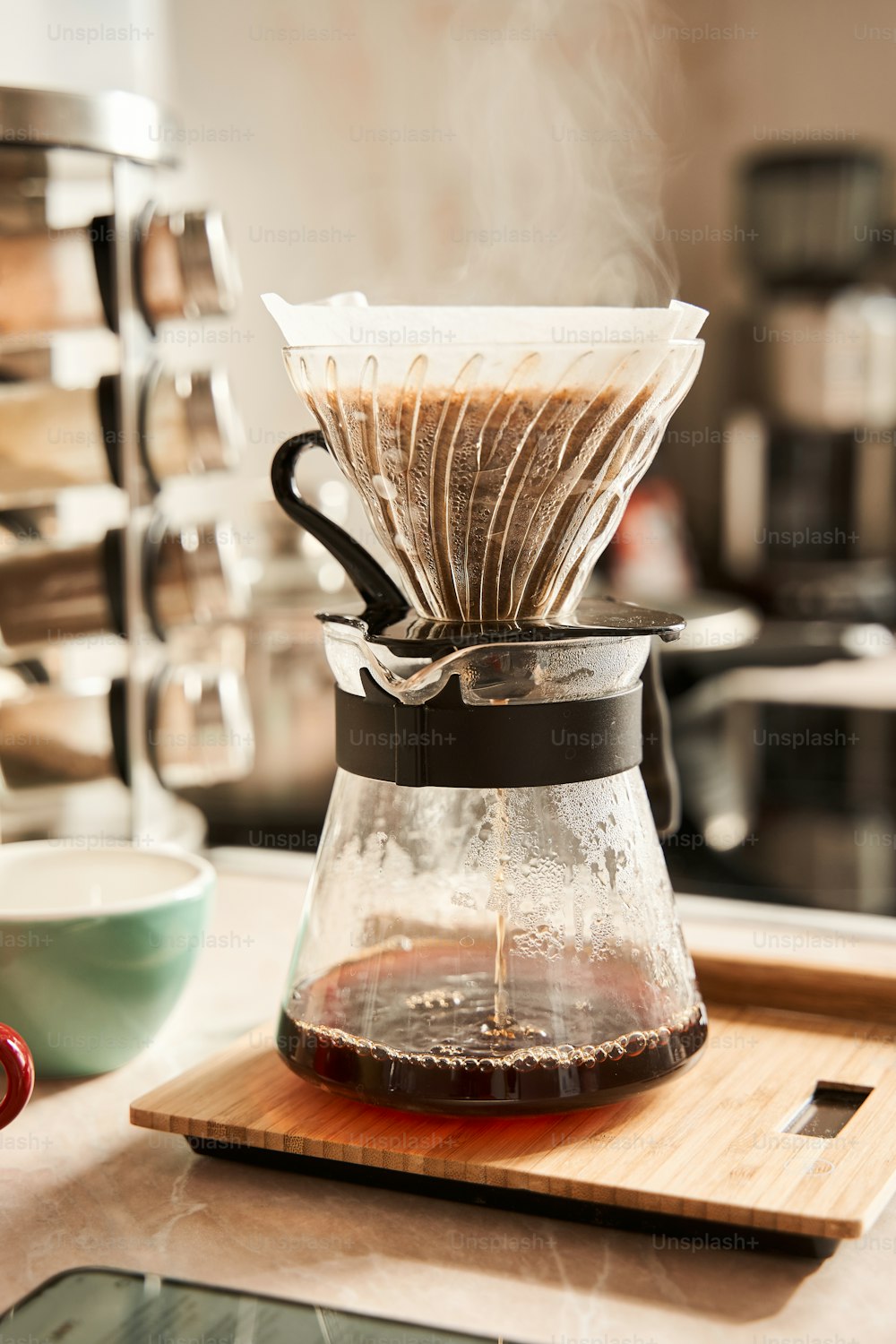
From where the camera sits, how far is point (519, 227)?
286 centimetres

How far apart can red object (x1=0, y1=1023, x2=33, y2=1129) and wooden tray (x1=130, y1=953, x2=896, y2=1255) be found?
0.07 m

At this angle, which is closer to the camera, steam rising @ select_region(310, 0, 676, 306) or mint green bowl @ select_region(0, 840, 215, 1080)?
mint green bowl @ select_region(0, 840, 215, 1080)

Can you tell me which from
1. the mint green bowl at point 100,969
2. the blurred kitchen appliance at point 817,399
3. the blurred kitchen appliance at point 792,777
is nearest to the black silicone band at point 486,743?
the mint green bowl at point 100,969

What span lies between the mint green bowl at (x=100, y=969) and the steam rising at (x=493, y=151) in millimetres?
1764

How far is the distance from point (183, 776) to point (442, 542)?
660 mm

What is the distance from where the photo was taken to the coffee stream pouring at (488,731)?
0.58 m

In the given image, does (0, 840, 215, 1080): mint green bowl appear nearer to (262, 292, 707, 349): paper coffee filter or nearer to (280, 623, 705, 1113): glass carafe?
(280, 623, 705, 1113): glass carafe

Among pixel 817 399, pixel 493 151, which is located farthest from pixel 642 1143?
pixel 817 399

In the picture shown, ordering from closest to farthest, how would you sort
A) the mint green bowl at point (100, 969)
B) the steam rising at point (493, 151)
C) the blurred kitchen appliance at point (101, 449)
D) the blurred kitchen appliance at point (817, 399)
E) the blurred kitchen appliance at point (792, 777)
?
the mint green bowl at point (100, 969), the blurred kitchen appliance at point (101, 449), the blurred kitchen appliance at point (792, 777), the steam rising at point (493, 151), the blurred kitchen appliance at point (817, 399)

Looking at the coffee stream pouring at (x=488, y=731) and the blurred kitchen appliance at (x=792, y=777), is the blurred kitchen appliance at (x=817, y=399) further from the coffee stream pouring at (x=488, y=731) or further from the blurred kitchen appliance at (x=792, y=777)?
the coffee stream pouring at (x=488, y=731)

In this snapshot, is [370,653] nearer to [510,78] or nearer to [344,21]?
[344,21]

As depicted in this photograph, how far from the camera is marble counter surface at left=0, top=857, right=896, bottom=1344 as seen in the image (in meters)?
0.49

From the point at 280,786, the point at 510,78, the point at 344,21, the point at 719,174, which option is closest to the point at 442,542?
the point at 280,786

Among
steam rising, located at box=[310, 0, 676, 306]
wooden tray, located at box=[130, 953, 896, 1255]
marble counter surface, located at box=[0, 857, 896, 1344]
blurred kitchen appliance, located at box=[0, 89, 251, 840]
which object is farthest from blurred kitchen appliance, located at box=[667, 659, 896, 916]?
marble counter surface, located at box=[0, 857, 896, 1344]
